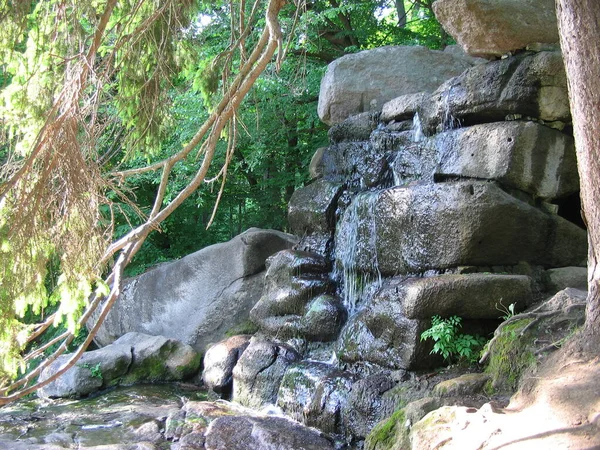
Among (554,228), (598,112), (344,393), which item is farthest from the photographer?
(554,228)

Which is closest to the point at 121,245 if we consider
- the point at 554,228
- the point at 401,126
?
the point at 554,228

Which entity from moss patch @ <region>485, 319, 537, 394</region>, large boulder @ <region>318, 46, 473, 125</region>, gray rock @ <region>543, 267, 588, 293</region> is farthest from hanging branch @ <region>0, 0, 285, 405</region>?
large boulder @ <region>318, 46, 473, 125</region>

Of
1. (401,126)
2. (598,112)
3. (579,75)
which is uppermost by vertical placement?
(401,126)

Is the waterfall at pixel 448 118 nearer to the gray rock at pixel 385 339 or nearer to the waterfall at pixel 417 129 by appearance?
the waterfall at pixel 417 129

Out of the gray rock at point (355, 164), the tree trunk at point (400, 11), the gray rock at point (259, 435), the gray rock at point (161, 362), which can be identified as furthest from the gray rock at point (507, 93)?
the tree trunk at point (400, 11)

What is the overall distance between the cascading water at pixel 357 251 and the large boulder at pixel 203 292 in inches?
88.0

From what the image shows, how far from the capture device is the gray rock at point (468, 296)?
19.3ft

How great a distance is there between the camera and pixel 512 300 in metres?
5.89

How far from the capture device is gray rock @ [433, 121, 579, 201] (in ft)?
22.4

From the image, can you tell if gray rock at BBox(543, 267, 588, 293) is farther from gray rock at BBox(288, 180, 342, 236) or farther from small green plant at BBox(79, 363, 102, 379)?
small green plant at BBox(79, 363, 102, 379)

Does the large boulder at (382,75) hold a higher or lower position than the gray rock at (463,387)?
higher

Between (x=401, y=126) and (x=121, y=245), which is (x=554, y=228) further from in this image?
(x=121, y=245)

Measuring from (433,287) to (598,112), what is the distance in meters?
2.48

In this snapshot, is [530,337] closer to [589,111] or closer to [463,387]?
[463,387]
